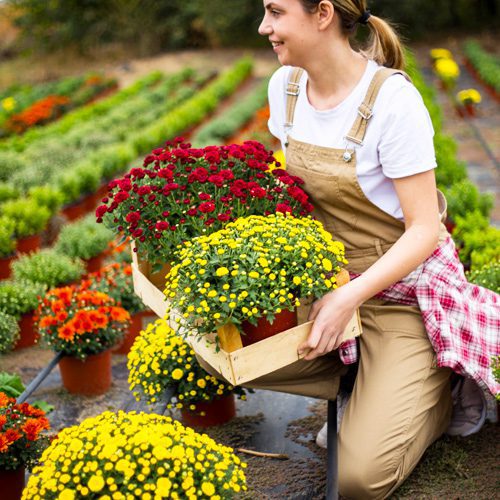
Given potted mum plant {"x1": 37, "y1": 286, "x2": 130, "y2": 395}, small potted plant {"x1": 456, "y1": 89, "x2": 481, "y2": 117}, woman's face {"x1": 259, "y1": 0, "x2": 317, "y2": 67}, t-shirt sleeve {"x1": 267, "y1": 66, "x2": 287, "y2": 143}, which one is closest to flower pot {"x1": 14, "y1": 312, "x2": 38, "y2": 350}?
potted mum plant {"x1": 37, "y1": 286, "x2": 130, "y2": 395}

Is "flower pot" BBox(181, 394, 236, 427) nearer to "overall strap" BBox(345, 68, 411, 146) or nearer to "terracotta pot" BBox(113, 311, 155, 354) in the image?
"terracotta pot" BBox(113, 311, 155, 354)

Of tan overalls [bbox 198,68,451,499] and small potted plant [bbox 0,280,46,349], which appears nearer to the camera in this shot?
tan overalls [bbox 198,68,451,499]

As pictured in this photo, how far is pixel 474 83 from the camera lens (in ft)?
43.3

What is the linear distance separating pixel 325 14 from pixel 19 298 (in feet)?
7.77

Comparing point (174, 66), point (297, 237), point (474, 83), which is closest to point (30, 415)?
point (297, 237)

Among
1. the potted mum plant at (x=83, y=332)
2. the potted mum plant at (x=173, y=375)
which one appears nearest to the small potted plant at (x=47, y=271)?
the potted mum plant at (x=83, y=332)

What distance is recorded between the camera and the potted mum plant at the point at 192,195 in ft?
7.68

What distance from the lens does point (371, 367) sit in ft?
8.14

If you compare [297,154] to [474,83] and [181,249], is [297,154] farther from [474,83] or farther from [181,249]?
[474,83]

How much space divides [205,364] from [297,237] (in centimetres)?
71

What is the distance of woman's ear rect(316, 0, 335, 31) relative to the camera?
7.45 feet


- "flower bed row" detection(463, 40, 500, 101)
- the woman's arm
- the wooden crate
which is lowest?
"flower bed row" detection(463, 40, 500, 101)

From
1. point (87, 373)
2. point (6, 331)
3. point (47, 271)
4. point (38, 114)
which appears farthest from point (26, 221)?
point (38, 114)

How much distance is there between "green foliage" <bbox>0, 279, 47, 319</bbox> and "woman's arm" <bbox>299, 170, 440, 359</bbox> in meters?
2.08
